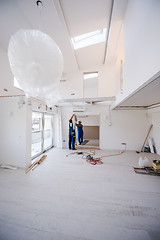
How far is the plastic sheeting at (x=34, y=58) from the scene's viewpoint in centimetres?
84

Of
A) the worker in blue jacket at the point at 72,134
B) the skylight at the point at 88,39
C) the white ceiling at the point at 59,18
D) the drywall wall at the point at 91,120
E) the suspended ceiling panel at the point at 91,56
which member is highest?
the skylight at the point at 88,39

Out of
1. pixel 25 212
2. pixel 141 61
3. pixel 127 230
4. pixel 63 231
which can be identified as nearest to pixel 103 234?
pixel 127 230

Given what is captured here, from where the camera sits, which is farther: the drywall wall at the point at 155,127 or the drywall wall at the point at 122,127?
the drywall wall at the point at 122,127

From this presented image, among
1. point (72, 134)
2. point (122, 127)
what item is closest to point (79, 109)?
point (72, 134)

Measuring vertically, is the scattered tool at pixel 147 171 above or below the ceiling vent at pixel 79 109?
below

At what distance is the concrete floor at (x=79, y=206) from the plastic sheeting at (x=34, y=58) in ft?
5.76

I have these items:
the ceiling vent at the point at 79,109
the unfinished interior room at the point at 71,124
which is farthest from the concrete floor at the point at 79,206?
the ceiling vent at the point at 79,109

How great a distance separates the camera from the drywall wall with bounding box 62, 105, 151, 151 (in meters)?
4.41

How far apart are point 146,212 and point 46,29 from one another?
448cm

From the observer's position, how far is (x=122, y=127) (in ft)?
14.8

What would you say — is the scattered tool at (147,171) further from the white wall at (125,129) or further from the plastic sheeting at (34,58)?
the plastic sheeting at (34,58)

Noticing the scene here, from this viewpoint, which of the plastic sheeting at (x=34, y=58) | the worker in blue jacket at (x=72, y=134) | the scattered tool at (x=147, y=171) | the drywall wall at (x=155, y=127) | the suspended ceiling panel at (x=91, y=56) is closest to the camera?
the plastic sheeting at (x=34, y=58)

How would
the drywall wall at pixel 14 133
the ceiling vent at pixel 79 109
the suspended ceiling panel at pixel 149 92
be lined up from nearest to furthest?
the suspended ceiling panel at pixel 149 92 → the drywall wall at pixel 14 133 → the ceiling vent at pixel 79 109

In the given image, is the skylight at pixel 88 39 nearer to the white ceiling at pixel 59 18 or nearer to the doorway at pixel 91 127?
the white ceiling at pixel 59 18
